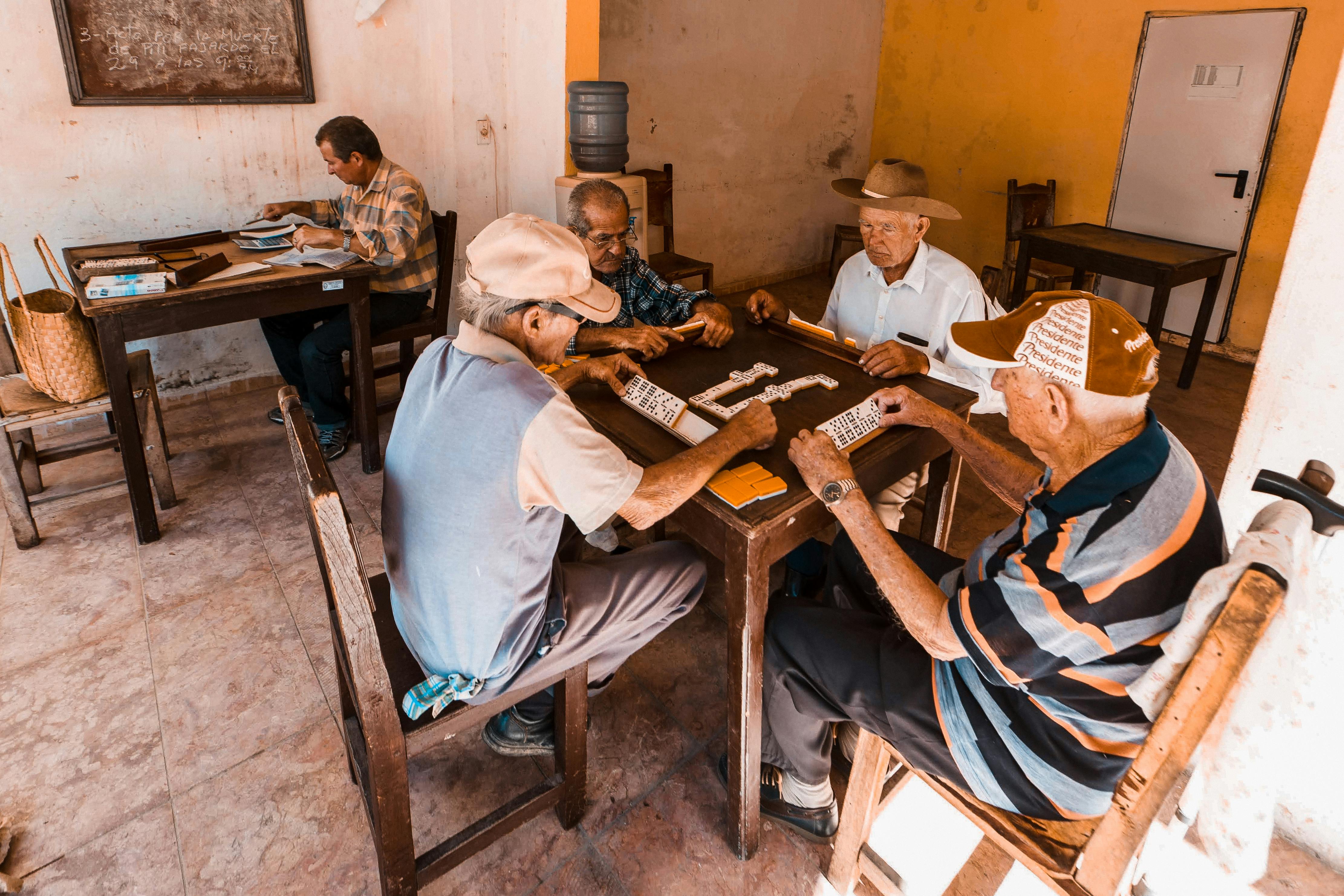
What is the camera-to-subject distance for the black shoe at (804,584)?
2.39 metres

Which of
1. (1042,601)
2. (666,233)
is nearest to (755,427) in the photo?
(1042,601)

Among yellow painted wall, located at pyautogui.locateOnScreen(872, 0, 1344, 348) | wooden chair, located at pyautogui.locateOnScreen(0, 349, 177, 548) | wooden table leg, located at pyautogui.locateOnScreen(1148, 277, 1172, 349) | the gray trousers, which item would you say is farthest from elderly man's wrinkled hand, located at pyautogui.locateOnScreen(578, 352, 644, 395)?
yellow painted wall, located at pyautogui.locateOnScreen(872, 0, 1344, 348)

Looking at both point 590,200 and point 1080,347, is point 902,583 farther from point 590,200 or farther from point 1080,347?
point 590,200

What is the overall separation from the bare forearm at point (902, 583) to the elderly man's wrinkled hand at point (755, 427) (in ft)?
0.79

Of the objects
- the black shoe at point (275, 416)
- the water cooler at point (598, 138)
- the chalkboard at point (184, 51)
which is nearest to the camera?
the chalkboard at point (184, 51)

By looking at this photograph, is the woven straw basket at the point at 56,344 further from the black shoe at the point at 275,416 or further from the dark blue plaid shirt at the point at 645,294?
the dark blue plaid shirt at the point at 645,294

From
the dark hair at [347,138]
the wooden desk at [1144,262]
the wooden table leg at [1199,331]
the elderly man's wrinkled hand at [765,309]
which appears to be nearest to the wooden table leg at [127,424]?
the dark hair at [347,138]

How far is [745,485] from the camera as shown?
1.44 m

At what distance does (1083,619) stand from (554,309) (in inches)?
40.2

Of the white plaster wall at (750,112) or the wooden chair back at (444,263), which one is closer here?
the wooden chair back at (444,263)

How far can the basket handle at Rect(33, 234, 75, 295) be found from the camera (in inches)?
105

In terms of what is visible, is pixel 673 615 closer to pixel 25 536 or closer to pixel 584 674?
pixel 584 674

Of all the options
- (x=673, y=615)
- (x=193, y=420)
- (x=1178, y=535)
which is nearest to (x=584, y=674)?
(x=673, y=615)

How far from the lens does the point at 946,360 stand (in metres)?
2.35
